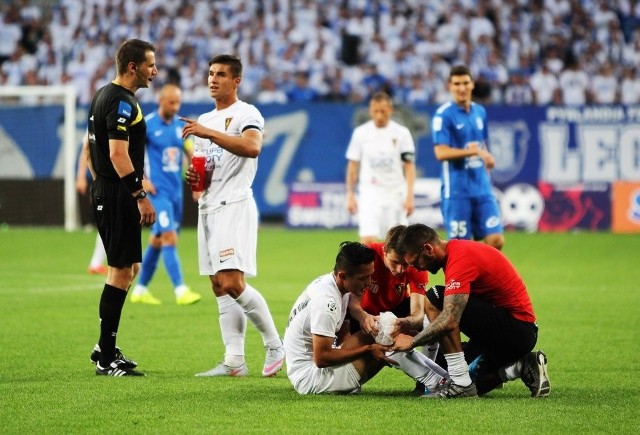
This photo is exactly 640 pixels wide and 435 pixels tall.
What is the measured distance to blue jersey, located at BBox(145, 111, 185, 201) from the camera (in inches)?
537

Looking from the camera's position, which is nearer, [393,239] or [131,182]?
[393,239]

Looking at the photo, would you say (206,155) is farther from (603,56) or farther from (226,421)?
(603,56)

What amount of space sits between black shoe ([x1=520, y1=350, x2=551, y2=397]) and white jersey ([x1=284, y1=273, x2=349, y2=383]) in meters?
1.24

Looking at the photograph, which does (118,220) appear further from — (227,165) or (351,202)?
(351,202)

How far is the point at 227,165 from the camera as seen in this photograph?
8.62 metres

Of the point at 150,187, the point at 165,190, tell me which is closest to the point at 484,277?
the point at 150,187

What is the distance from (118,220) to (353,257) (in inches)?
83.1

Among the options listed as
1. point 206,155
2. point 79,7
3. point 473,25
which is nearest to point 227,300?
point 206,155

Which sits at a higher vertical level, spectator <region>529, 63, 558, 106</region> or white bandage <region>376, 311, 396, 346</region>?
spectator <region>529, 63, 558, 106</region>

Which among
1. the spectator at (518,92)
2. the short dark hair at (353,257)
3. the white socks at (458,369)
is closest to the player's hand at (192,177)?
the short dark hair at (353,257)

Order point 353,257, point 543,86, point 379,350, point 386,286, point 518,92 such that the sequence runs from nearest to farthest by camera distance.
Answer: point 353,257
point 379,350
point 386,286
point 518,92
point 543,86

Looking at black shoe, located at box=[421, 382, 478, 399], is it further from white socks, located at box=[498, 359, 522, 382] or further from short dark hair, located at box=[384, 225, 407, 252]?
short dark hair, located at box=[384, 225, 407, 252]

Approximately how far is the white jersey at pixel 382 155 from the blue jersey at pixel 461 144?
229cm

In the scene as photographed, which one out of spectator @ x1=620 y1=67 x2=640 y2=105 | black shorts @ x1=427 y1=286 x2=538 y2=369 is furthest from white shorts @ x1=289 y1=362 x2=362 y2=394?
spectator @ x1=620 y1=67 x2=640 y2=105
